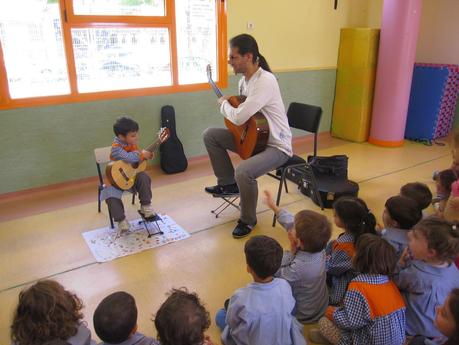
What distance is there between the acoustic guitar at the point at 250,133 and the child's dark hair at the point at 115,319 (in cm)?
165

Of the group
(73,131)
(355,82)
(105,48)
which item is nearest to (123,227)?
(73,131)

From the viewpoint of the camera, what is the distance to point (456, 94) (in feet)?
16.7

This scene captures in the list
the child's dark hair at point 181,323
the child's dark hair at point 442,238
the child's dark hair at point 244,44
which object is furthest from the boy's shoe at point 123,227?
the child's dark hair at point 442,238

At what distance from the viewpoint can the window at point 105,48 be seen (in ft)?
10.5

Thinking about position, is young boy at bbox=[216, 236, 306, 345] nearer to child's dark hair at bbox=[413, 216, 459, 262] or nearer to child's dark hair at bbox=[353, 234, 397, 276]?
child's dark hair at bbox=[353, 234, 397, 276]

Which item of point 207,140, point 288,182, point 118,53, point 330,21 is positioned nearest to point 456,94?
point 330,21

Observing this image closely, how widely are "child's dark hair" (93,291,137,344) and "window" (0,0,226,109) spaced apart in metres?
2.62

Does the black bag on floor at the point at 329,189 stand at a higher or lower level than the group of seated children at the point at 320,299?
lower

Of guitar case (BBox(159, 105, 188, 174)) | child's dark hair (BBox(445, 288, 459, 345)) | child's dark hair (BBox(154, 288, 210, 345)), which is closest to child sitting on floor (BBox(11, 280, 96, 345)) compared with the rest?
child's dark hair (BBox(154, 288, 210, 345))

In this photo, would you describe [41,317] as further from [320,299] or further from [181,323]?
[320,299]

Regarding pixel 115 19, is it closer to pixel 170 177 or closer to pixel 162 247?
pixel 170 177

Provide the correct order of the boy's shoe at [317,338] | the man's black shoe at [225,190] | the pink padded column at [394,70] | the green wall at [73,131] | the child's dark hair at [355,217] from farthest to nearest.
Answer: the pink padded column at [394,70] → the green wall at [73,131] → the man's black shoe at [225,190] → the child's dark hair at [355,217] → the boy's shoe at [317,338]

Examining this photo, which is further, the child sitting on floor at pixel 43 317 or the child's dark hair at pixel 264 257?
the child's dark hair at pixel 264 257

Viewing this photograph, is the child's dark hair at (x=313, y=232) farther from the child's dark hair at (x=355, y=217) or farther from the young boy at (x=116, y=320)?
the young boy at (x=116, y=320)
